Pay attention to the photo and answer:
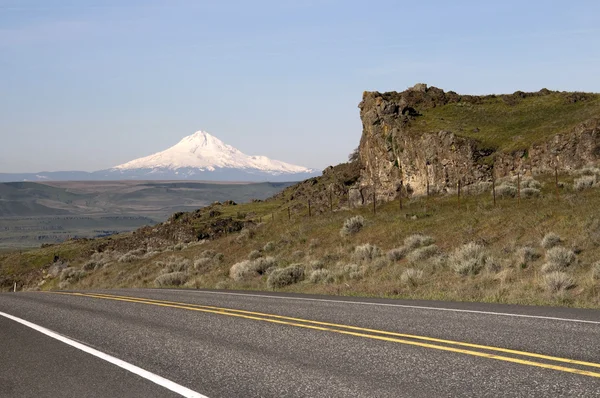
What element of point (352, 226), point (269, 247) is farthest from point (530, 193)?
point (269, 247)

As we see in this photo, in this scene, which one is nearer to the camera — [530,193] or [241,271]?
[241,271]

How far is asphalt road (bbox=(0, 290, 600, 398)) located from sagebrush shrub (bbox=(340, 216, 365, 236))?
19.1m

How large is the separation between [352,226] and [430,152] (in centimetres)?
2195

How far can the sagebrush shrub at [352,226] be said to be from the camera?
1318 inches

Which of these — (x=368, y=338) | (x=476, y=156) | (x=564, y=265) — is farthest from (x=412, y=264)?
(x=476, y=156)

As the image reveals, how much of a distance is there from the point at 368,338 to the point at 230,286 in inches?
714

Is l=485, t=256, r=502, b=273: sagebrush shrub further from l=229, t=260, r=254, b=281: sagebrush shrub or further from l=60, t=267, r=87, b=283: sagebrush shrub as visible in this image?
l=60, t=267, r=87, b=283: sagebrush shrub

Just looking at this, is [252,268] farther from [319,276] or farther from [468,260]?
[468,260]

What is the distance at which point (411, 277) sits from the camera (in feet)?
68.0

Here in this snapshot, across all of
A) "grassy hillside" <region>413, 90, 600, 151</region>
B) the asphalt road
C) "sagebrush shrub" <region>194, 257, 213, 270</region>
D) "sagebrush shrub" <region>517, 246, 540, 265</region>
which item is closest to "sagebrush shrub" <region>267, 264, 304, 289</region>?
"sagebrush shrub" <region>517, 246, 540, 265</region>

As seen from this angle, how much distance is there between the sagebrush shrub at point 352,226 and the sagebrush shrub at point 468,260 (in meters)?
10.8

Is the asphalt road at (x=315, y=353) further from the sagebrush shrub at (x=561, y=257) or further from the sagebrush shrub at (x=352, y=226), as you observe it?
the sagebrush shrub at (x=352, y=226)

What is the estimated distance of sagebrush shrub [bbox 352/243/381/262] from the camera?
27266mm

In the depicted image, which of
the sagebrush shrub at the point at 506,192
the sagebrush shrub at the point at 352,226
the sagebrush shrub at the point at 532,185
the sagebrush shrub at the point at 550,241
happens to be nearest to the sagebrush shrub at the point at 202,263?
the sagebrush shrub at the point at 352,226
